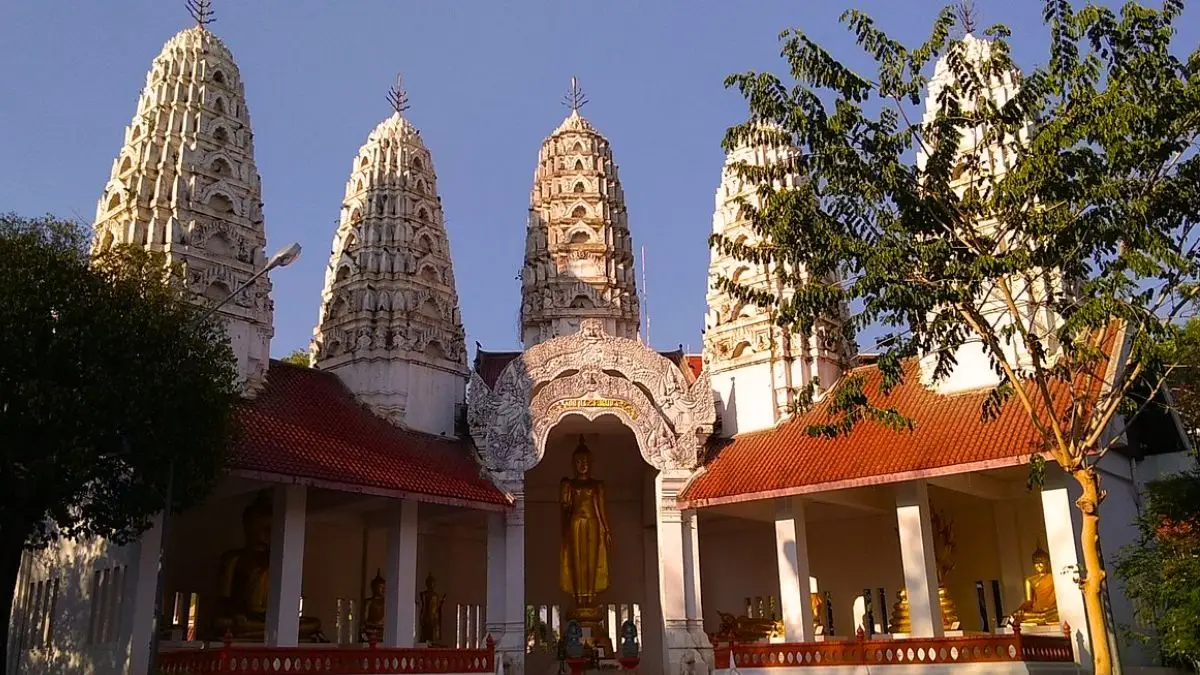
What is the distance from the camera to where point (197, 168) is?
22641 millimetres

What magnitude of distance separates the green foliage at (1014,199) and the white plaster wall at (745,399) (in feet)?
31.3

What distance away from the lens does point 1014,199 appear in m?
13.1

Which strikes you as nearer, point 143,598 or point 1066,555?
point 143,598

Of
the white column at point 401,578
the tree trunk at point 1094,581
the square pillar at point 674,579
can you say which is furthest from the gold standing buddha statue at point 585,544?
the tree trunk at point 1094,581

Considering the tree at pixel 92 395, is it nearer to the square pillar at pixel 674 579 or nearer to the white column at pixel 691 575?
the square pillar at pixel 674 579

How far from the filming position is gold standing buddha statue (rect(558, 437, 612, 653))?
2559 centimetres

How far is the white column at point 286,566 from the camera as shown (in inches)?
761

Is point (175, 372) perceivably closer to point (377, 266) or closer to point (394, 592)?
point (394, 592)

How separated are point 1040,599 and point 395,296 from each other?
47.8ft

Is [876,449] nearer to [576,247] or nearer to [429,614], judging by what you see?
[429,614]

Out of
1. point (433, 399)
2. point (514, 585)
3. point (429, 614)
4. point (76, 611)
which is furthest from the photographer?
point (433, 399)

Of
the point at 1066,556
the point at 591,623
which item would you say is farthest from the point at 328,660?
the point at 1066,556

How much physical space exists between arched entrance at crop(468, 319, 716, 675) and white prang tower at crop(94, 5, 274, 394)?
504 cm

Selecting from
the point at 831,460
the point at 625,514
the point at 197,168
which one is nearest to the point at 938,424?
the point at 831,460
